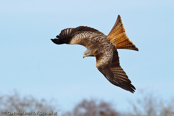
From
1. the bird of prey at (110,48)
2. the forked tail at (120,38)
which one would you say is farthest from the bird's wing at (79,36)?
the forked tail at (120,38)

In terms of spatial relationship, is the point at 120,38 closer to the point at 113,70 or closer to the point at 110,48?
the point at 110,48

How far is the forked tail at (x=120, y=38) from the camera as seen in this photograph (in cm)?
1974

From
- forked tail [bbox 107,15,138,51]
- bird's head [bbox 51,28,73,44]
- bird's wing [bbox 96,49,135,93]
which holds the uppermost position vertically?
bird's head [bbox 51,28,73,44]

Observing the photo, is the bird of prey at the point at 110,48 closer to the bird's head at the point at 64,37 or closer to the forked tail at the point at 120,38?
the forked tail at the point at 120,38

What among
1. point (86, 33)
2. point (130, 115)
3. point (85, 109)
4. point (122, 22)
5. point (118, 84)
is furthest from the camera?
point (85, 109)

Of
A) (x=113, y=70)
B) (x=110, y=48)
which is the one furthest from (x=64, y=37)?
(x=113, y=70)

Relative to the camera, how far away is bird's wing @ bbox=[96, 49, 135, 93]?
18688 mm

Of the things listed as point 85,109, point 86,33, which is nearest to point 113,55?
point 86,33

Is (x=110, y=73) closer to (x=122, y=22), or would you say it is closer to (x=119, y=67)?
(x=119, y=67)

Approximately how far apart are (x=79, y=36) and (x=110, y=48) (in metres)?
2.01

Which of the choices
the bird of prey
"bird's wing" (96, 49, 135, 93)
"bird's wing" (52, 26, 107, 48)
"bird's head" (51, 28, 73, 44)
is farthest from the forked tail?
"bird's head" (51, 28, 73, 44)

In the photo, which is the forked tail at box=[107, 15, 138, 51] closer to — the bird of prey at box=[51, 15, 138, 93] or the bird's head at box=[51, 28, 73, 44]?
the bird of prey at box=[51, 15, 138, 93]

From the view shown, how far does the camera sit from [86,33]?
2134 centimetres

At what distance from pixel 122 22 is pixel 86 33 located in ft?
6.15
